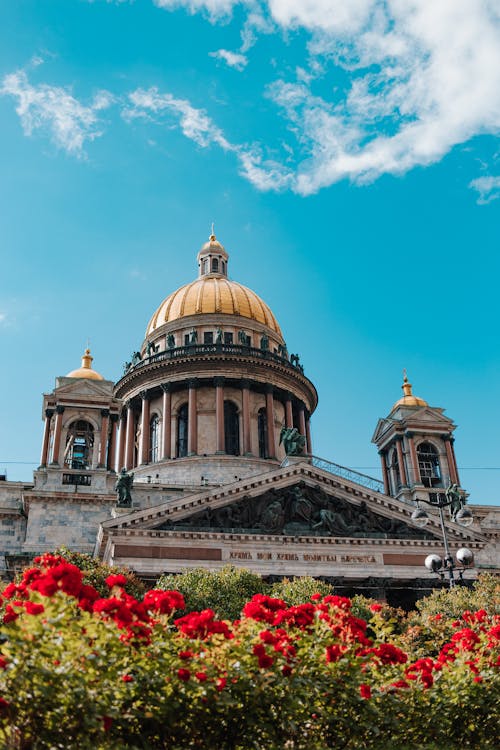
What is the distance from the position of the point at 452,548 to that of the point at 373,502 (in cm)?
421

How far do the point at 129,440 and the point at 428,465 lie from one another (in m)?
20.0

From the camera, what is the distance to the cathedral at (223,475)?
108 feet

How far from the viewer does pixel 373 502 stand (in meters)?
35.7

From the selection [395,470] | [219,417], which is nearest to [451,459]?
[395,470]

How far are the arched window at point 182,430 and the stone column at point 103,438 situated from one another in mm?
8982

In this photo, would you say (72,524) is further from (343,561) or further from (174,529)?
(343,561)

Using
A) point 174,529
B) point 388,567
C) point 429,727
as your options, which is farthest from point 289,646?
point 388,567

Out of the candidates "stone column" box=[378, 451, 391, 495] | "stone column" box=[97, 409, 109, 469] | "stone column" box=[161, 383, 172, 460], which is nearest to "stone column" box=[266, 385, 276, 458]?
"stone column" box=[161, 383, 172, 460]

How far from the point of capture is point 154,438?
5209 centimetres

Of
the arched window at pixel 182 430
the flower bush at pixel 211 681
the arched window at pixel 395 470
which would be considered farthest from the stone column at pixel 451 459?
the flower bush at pixel 211 681

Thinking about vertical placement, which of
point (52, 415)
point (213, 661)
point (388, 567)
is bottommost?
point (213, 661)

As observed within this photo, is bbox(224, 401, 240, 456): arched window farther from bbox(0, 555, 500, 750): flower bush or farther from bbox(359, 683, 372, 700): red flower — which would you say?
bbox(359, 683, 372, 700): red flower

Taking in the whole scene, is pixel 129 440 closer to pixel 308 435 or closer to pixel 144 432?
pixel 144 432

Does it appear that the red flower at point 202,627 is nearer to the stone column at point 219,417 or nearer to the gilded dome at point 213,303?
the stone column at point 219,417
